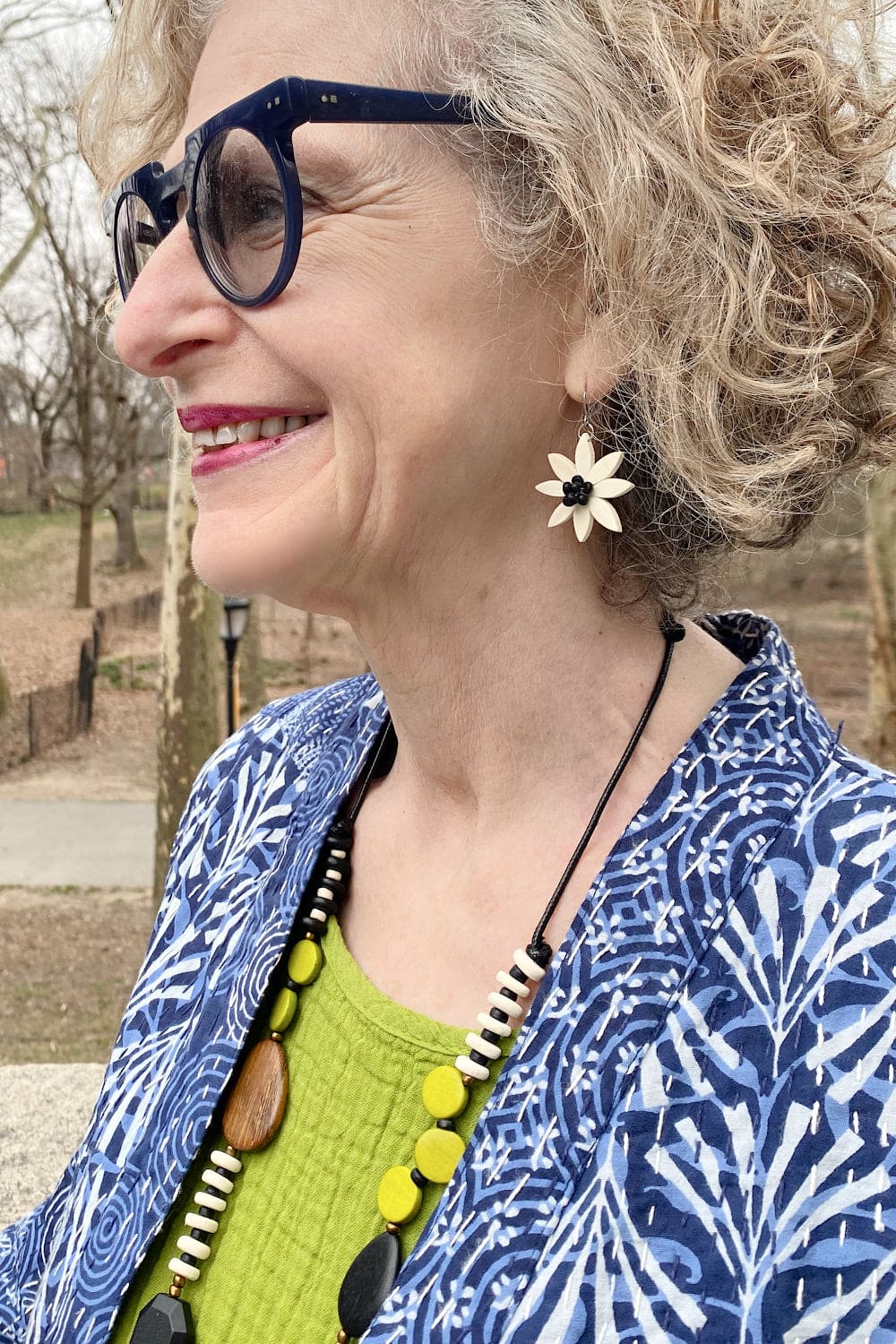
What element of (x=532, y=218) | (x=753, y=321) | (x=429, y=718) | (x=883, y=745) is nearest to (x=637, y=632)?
(x=429, y=718)

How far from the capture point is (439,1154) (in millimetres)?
1373

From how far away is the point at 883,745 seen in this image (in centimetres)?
730

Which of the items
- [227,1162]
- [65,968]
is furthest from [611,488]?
[65,968]

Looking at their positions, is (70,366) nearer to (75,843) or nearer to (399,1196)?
(75,843)

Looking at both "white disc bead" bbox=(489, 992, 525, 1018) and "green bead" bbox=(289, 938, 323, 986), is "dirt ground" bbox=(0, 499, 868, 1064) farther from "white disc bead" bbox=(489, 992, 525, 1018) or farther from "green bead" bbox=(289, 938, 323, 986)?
"green bead" bbox=(289, 938, 323, 986)

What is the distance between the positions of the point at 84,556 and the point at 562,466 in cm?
2098

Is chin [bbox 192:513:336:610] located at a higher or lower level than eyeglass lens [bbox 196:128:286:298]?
lower

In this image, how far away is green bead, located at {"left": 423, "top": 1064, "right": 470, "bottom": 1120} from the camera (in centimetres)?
139

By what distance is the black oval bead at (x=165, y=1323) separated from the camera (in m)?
1.53

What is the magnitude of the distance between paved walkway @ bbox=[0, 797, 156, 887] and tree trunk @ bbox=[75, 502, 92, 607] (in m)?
8.12

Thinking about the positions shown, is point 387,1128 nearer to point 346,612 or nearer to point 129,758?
point 346,612

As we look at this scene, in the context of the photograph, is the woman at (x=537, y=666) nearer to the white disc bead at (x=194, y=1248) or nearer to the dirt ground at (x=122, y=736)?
the white disc bead at (x=194, y=1248)

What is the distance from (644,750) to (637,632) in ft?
0.58

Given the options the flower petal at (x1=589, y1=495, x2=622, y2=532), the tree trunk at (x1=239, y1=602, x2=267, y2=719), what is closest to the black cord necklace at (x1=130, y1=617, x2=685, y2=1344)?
the flower petal at (x1=589, y1=495, x2=622, y2=532)
